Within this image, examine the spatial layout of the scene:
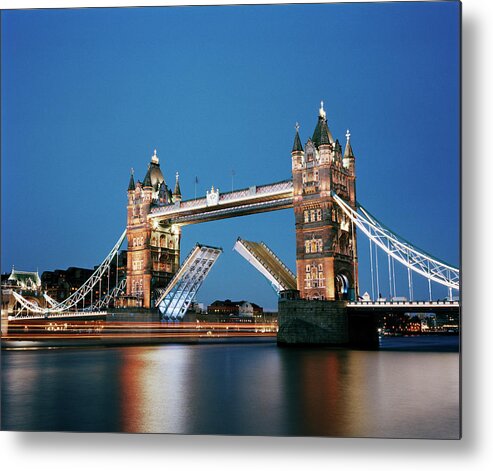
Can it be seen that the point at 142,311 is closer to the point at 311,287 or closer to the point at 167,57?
the point at 311,287

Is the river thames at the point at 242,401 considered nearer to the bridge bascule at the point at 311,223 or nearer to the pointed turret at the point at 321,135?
the bridge bascule at the point at 311,223

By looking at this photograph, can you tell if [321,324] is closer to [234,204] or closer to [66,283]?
[234,204]

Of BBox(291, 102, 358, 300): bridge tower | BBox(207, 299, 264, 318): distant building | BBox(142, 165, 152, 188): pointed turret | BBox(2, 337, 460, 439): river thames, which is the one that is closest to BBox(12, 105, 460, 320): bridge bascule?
BBox(291, 102, 358, 300): bridge tower

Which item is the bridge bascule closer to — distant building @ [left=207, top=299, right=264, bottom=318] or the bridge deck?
the bridge deck

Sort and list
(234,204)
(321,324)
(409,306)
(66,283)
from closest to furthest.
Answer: (409,306) < (321,324) < (234,204) < (66,283)

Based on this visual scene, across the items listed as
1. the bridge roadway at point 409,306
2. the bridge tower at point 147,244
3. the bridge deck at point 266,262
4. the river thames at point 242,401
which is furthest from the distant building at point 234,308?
the river thames at point 242,401

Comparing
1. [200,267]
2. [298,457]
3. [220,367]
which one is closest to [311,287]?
[200,267]

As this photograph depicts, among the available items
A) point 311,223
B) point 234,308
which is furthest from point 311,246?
point 234,308
